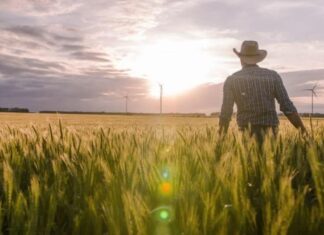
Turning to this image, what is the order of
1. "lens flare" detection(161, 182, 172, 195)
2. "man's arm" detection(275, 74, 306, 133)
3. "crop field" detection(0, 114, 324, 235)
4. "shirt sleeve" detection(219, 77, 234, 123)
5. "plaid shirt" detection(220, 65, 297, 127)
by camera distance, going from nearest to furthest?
"crop field" detection(0, 114, 324, 235) < "lens flare" detection(161, 182, 172, 195) < "man's arm" detection(275, 74, 306, 133) < "plaid shirt" detection(220, 65, 297, 127) < "shirt sleeve" detection(219, 77, 234, 123)

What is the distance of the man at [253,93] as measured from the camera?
7078 millimetres

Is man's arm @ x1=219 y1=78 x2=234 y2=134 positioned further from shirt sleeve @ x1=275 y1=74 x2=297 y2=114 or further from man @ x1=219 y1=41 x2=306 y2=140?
shirt sleeve @ x1=275 y1=74 x2=297 y2=114

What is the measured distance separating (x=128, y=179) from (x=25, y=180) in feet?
3.37

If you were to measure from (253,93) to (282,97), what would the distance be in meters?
0.44

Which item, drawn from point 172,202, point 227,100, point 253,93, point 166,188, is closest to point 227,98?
point 227,100

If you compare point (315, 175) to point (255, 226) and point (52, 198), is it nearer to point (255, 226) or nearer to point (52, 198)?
point (255, 226)

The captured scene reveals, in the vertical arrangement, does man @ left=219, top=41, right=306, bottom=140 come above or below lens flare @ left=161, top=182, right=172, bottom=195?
above

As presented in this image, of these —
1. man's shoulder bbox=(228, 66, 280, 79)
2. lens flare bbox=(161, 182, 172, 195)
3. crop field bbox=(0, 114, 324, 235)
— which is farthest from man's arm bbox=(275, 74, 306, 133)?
A: lens flare bbox=(161, 182, 172, 195)

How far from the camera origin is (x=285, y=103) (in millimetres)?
6973

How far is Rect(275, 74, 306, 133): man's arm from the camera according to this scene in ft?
21.7

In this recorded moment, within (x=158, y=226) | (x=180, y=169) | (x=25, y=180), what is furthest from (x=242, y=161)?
(x=25, y=180)

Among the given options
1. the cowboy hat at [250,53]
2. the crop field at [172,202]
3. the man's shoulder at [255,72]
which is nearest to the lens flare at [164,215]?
the crop field at [172,202]

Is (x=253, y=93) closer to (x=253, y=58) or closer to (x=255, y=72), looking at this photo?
(x=255, y=72)

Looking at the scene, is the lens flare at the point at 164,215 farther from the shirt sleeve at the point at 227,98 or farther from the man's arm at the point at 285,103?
the shirt sleeve at the point at 227,98
